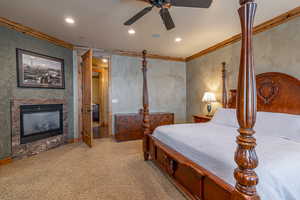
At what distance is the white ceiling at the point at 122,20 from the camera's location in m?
2.29

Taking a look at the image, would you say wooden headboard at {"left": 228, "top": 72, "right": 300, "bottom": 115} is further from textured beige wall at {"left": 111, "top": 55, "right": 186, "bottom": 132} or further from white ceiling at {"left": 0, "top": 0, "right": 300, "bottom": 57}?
textured beige wall at {"left": 111, "top": 55, "right": 186, "bottom": 132}

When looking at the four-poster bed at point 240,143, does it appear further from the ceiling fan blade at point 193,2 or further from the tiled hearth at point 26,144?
the tiled hearth at point 26,144

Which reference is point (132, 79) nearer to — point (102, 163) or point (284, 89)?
point (102, 163)

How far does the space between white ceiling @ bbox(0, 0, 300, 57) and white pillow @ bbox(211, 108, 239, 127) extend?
5.65 feet

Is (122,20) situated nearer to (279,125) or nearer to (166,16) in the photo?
(166,16)

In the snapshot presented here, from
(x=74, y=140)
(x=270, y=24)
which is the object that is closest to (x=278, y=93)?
(x=270, y=24)

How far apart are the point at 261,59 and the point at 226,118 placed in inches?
55.6

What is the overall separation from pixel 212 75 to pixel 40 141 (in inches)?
183

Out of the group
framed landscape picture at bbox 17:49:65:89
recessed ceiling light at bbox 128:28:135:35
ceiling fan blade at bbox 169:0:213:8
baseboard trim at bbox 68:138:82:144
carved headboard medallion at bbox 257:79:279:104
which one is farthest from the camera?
baseboard trim at bbox 68:138:82:144

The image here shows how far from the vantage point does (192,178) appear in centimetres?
164

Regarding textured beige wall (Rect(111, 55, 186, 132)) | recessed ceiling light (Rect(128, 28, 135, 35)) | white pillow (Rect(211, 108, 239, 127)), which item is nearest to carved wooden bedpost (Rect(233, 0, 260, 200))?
white pillow (Rect(211, 108, 239, 127))

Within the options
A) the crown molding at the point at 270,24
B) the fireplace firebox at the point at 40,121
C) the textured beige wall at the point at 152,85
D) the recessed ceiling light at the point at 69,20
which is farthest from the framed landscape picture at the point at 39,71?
the crown molding at the point at 270,24

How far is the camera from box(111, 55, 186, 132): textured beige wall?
4.60 m

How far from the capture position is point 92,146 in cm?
373
